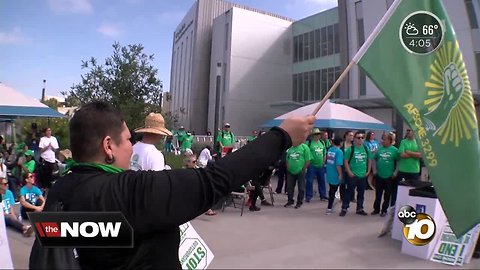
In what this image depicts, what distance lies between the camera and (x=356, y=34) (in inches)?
1109

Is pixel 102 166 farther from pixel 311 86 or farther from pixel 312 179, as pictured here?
pixel 311 86

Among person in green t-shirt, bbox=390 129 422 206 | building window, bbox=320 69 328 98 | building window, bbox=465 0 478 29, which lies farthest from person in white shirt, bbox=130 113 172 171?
building window, bbox=320 69 328 98

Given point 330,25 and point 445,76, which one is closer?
point 445,76

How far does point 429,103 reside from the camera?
2.72 m

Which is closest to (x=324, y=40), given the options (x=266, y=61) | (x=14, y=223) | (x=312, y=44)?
(x=312, y=44)

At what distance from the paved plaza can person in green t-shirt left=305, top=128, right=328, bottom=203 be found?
149 cm

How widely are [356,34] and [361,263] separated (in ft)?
83.2

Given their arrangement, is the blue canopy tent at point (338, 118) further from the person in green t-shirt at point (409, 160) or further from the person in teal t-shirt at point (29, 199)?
the person in teal t-shirt at point (29, 199)

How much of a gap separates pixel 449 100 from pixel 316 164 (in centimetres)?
748

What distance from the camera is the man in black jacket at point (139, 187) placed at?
136 cm

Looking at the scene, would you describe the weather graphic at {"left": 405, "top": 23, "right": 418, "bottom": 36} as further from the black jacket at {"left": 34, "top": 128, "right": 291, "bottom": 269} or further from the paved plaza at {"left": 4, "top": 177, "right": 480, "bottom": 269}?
the paved plaza at {"left": 4, "top": 177, "right": 480, "bottom": 269}

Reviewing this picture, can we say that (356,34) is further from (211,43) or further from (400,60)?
(400,60)

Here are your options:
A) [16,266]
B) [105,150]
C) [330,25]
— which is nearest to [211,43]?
[330,25]

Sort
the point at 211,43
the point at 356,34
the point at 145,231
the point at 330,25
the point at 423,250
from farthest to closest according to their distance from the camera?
the point at 211,43 → the point at 330,25 → the point at 356,34 → the point at 423,250 → the point at 145,231
